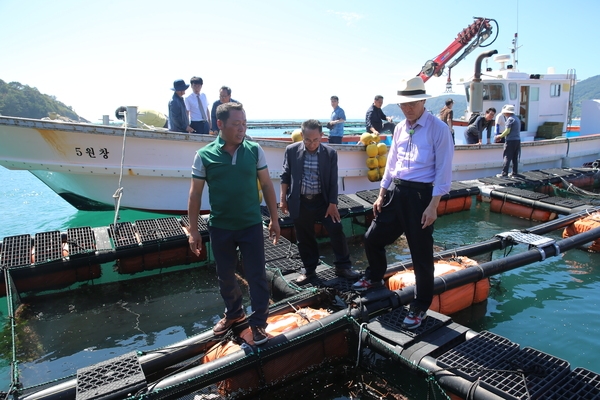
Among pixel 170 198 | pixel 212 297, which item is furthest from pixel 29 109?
pixel 212 297

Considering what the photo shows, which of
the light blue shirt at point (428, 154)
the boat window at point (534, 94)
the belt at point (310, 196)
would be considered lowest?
the belt at point (310, 196)

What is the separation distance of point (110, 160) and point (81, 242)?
2.72m

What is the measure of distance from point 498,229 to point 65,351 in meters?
7.86

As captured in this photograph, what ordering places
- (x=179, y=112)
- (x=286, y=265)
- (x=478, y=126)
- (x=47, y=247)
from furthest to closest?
(x=478, y=126)
(x=179, y=112)
(x=47, y=247)
(x=286, y=265)

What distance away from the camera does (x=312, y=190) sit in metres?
4.36

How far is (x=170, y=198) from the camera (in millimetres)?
8852

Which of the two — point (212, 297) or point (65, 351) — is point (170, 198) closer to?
point (212, 297)

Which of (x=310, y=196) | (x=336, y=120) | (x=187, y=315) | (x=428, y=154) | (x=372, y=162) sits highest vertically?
(x=336, y=120)

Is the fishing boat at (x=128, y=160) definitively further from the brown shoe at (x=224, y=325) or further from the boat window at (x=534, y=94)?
the brown shoe at (x=224, y=325)

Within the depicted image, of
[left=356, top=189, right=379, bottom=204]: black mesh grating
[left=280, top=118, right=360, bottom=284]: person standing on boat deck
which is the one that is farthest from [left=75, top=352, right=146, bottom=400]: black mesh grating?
[left=356, top=189, right=379, bottom=204]: black mesh grating

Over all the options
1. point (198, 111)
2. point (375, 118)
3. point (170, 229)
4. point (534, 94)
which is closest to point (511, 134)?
point (375, 118)

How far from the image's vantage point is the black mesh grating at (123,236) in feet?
19.4

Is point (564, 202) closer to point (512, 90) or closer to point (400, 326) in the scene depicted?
point (512, 90)

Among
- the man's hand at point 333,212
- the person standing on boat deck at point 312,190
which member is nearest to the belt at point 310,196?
the person standing on boat deck at point 312,190
